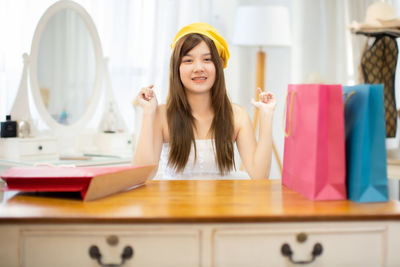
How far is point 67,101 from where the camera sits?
2.96 meters

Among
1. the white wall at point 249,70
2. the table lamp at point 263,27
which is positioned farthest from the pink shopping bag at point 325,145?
the white wall at point 249,70

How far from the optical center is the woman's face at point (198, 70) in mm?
1818

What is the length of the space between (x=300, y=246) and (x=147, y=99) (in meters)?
0.93

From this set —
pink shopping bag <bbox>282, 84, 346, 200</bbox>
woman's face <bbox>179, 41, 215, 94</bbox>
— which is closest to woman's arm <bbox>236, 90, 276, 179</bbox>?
woman's face <bbox>179, 41, 215, 94</bbox>

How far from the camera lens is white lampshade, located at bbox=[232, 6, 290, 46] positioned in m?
3.71

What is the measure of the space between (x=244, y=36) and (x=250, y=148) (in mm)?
1975

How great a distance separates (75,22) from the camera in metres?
3.01

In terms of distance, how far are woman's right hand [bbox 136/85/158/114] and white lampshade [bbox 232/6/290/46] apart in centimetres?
216

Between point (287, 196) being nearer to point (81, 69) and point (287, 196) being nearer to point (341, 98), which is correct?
point (341, 98)

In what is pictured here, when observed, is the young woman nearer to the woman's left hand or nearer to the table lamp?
the woman's left hand

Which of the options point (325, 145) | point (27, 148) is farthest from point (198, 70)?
point (27, 148)

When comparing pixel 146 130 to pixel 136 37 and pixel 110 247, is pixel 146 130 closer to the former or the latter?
pixel 110 247

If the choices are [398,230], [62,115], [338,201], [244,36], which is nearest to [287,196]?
[338,201]

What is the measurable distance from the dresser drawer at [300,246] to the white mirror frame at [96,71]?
6.96ft
